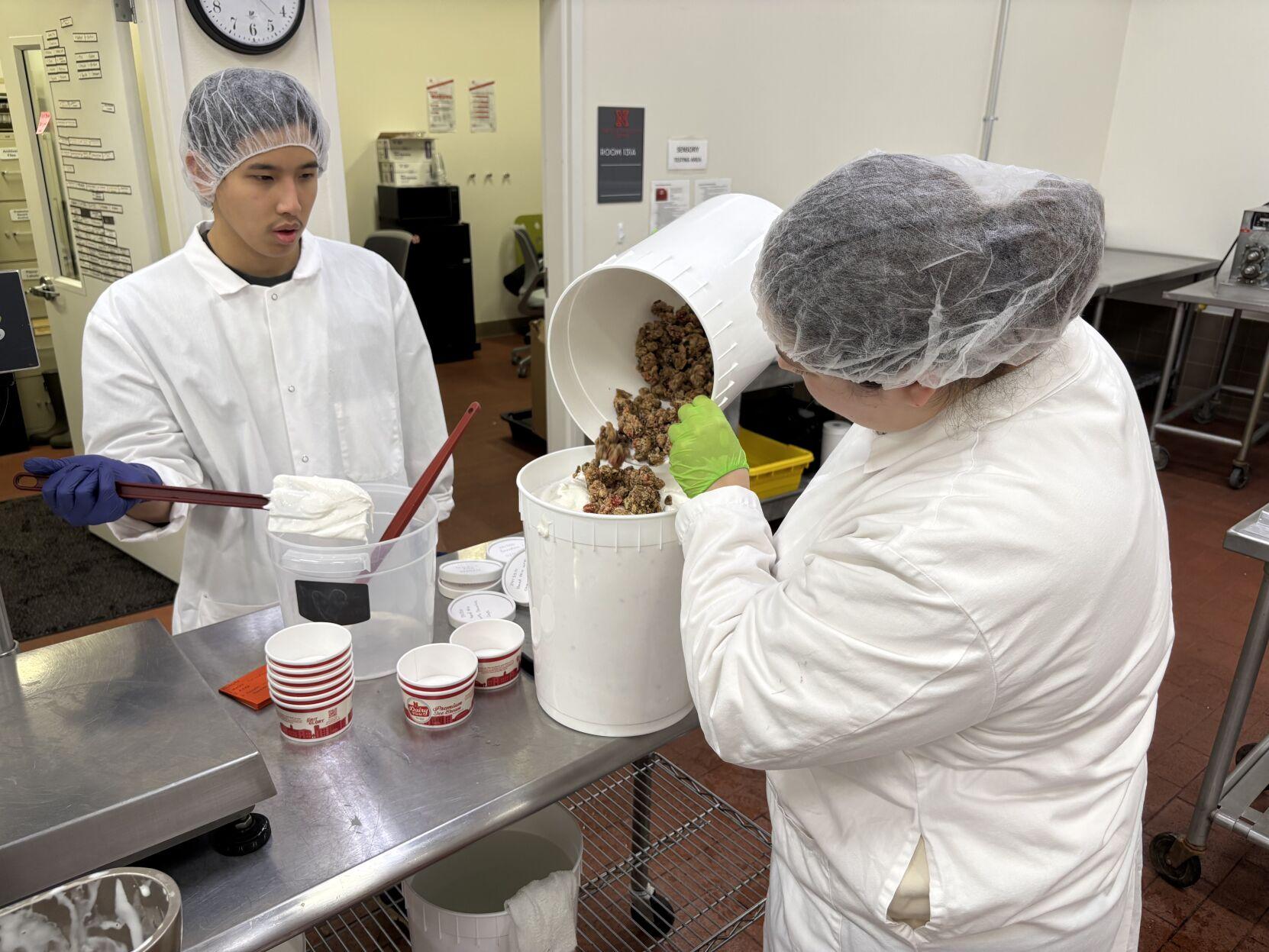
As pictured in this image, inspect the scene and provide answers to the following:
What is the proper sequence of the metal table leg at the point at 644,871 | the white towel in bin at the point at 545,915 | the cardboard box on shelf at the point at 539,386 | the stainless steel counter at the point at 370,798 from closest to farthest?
1. the stainless steel counter at the point at 370,798
2. the white towel in bin at the point at 545,915
3. the metal table leg at the point at 644,871
4. the cardboard box on shelf at the point at 539,386

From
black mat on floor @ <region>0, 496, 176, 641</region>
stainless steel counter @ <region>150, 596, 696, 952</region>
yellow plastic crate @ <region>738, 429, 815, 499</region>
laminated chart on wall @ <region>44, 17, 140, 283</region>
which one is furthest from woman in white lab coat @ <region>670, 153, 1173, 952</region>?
black mat on floor @ <region>0, 496, 176, 641</region>

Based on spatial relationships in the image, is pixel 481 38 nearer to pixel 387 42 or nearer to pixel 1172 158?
pixel 387 42

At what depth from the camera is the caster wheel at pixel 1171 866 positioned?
6.38 ft

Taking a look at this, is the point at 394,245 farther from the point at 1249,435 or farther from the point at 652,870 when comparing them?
the point at 1249,435

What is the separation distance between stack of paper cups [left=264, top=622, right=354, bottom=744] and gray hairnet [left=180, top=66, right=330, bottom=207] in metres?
0.81

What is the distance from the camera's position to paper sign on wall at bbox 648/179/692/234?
10.3 feet

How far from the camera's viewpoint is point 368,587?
3.65 feet

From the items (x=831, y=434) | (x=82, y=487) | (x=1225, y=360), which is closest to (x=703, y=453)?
(x=82, y=487)

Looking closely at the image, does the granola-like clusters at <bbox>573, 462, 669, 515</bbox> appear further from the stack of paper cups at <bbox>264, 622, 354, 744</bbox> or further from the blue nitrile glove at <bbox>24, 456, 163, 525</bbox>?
the blue nitrile glove at <bbox>24, 456, 163, 525</bbox>

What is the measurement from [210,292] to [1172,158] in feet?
16.7

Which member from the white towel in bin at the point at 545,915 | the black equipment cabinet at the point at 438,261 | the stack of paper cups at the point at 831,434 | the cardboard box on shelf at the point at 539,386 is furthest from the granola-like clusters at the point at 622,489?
the black equipment cabinet at the point at 438,261

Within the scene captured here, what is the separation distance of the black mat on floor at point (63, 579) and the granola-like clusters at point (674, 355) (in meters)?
2.47

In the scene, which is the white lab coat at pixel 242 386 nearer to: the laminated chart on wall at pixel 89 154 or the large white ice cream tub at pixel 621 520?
the large white ice cream tub at pixel 621 520

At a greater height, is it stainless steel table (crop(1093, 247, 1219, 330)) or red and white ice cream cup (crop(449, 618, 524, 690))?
stainless steel table (crop(1093, 247, 1219, 330))
